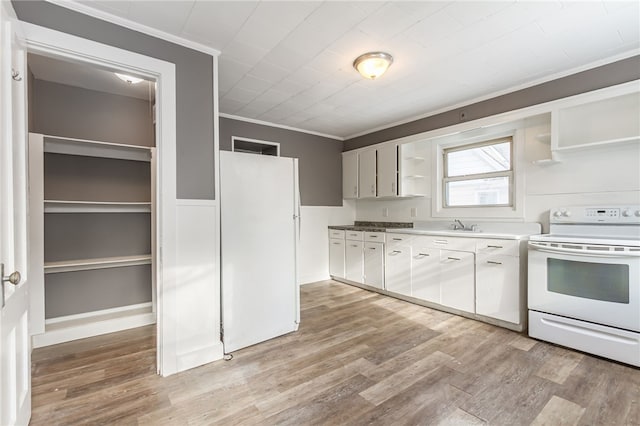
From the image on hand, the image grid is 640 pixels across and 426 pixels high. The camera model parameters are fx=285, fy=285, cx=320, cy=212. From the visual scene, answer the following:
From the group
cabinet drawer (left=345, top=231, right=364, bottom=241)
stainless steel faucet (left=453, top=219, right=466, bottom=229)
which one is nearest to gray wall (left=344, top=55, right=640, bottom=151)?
stainless steel faucet (left=453, top=219, right=466, bottom=229)

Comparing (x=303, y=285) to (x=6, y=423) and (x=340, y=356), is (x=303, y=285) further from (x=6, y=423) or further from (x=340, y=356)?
(x=6, y=423)

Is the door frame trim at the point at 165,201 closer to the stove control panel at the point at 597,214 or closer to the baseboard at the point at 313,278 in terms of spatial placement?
the baseboard at the point at 313,278

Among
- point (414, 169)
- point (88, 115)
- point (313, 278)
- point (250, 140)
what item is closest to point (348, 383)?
point (313, 278)

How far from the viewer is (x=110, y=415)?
66.5 inches

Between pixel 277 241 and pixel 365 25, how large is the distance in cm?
196

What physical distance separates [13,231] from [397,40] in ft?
9.01

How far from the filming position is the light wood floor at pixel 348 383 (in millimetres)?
1680

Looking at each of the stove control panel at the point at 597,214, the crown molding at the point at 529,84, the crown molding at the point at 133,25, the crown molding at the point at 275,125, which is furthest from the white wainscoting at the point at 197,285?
the stove control panel at the point at 597,214

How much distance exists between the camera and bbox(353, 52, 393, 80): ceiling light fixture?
249cm

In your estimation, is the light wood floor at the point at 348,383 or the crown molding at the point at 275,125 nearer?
the light wood floor at the point at 348,383

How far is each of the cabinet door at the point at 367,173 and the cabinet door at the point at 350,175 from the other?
0.10m

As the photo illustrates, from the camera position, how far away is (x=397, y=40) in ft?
7.58

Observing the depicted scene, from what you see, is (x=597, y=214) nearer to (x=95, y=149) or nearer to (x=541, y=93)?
(x=541, y=93)

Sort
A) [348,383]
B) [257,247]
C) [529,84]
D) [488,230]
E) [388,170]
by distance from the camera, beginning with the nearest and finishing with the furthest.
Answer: [348,383], [257,247], [529,84], [488,230], [388,170]
